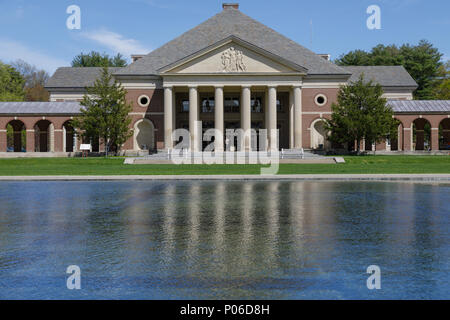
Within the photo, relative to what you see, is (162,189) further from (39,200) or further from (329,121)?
(329,121)

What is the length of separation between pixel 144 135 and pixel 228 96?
475 inches

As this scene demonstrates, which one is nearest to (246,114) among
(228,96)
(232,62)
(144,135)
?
(232,62)

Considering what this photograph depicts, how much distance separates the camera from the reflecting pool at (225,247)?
19.0 ft

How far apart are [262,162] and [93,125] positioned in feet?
65.8

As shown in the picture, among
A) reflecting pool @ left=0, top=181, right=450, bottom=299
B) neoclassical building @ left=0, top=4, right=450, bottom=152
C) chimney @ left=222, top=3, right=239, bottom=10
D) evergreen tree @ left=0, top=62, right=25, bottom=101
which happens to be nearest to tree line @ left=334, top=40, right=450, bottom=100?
neoclassical building @ left=0, top=4, right=450, bottom=152

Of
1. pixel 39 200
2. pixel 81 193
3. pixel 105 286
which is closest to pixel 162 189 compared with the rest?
pixel 81 193

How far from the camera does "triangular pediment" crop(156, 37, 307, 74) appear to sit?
5119cm

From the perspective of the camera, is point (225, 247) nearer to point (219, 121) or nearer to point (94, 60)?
point (219, 121)

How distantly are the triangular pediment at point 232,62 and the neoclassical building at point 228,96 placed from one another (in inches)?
4.5

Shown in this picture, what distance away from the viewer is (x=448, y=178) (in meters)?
24.4

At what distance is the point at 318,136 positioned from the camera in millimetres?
56375

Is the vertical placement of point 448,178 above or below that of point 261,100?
below
